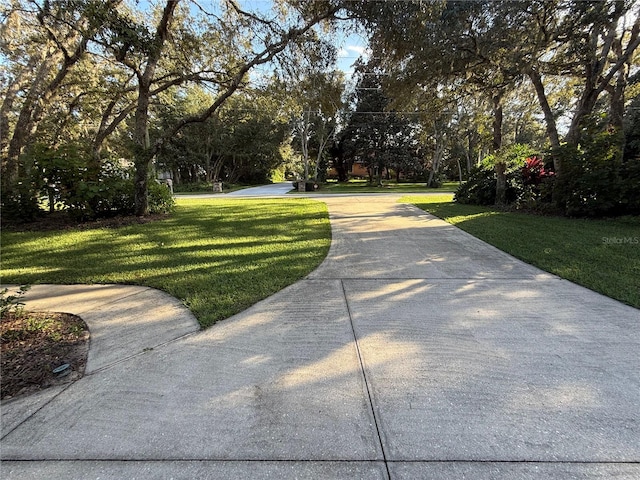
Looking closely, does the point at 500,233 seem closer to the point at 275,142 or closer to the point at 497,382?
the point at 497,382

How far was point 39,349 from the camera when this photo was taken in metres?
2.70

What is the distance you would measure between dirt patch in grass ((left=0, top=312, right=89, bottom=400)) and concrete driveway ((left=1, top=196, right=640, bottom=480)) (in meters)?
0.20

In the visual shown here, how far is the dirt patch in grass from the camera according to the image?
7.69 ft

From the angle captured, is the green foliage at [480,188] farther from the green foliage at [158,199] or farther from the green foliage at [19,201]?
the green foliage at [19,201]

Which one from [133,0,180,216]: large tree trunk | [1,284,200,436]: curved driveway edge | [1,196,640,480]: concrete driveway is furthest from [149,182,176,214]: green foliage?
[1,196,640,480]: concrete driveway

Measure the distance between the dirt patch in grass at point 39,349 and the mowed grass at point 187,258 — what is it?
39.1 inches

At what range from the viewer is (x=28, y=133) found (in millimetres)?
10266

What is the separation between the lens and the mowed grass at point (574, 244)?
4320 millimetres

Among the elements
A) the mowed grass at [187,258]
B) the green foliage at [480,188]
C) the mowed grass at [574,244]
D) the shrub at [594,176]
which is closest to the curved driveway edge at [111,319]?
the mowed grass at [187,258]

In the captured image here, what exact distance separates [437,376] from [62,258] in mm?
6040

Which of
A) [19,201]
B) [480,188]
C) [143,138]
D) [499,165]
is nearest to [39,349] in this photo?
[19,201]

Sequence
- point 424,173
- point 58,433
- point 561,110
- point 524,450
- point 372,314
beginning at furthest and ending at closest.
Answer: point 424,173, point 561,110, point 372,314, point 58,433, point 524,450

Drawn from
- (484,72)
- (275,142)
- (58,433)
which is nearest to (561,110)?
(484,72)

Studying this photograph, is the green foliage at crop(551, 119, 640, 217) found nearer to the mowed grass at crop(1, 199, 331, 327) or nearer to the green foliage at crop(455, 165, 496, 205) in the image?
the green foliage at crop(455, 165, 496, 205)
